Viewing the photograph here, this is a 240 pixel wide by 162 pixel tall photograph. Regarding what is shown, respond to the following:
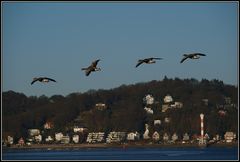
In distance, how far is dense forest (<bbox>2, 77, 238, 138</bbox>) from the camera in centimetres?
11006

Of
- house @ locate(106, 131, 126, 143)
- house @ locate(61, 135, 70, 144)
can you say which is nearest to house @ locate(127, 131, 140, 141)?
house @ locate(106, 131, 126, 143)

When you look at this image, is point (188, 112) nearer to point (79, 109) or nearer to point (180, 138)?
point (180, 138)

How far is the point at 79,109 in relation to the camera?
397 feet

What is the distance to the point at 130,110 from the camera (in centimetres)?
11719

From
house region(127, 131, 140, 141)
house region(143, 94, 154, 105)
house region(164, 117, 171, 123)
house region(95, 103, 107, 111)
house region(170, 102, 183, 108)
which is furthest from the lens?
house region(143, 94, 154, 105)

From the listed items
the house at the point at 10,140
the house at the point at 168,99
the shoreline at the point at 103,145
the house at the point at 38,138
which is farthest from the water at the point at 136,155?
the house at the point at 168,99

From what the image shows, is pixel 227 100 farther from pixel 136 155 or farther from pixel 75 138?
pixel 136 155

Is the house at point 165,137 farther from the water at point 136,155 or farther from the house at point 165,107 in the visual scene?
the water at point 136,155

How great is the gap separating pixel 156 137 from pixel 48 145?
10.8m

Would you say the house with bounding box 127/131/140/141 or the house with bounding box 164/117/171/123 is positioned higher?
the house with bounding box 164/117/171/123

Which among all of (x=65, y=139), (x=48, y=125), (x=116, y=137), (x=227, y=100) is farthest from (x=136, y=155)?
(x=227, y=100)

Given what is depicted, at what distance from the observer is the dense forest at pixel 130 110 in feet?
361

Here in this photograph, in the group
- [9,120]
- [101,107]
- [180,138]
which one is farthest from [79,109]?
[180,138]

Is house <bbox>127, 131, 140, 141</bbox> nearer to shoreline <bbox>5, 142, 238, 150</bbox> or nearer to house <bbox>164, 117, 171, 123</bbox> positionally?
shoreline <bbox>5, 142, 238, 150</bbox>
